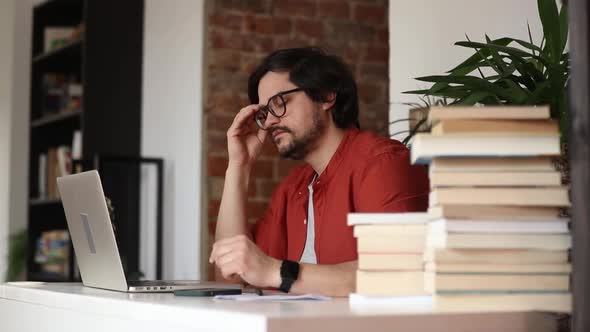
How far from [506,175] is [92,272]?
4.09ft

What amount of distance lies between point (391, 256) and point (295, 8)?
302 cm

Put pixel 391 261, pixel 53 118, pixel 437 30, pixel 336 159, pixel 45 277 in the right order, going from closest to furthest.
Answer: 1. pixel 391 261
2. pixel 336 159
3. pixel 437 30
4. pixel 53 118
5. pixel 45 277

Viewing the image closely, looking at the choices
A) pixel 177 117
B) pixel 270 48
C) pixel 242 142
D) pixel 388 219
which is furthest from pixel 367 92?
pixel 388 219

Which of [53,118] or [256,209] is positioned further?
[53,118]

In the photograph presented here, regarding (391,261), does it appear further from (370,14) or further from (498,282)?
(370,14)

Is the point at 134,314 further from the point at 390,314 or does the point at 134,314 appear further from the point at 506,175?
the point at 506,175

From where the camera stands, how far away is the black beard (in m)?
2.81

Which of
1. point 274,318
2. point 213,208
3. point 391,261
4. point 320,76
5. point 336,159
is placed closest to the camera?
point 274,318

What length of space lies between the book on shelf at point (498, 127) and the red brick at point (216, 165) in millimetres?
2874

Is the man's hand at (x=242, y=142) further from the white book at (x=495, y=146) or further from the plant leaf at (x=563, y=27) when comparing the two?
the white book at (x=495, y=146)

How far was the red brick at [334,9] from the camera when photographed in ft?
14.7

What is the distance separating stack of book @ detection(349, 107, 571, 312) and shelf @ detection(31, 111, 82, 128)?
3.68 metres

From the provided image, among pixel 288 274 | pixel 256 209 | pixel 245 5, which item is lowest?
pixel 288 274

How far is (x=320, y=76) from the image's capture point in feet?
9.45
